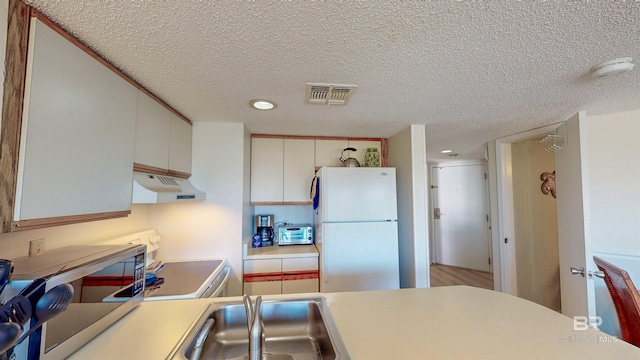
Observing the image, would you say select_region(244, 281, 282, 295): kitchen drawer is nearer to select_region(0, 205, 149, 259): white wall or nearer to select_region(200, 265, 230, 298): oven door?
select_region(200, 265, 230, 298): oven door

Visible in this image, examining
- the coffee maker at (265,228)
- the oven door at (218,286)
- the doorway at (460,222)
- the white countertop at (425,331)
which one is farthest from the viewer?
the doorway at (460,222)

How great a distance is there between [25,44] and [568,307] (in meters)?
3.36

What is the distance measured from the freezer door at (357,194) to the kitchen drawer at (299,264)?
0.51 metres

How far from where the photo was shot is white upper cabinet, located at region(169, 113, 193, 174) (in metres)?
1.79

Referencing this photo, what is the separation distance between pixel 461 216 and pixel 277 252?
146 inches

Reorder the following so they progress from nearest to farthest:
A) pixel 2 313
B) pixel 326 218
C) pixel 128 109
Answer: pixel 2 313 → pixel 128 109 → pixel 326 218

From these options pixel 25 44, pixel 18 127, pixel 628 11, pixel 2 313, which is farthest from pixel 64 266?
pixel 628 11

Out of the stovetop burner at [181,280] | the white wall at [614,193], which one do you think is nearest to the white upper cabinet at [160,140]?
the stovetop burner at [181,280]

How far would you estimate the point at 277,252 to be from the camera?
2.30 metres

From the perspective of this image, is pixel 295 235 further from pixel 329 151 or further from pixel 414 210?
pixel 414 210

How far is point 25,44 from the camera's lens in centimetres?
82

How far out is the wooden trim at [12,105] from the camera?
76cm

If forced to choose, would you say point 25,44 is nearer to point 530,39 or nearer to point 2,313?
point 2,313

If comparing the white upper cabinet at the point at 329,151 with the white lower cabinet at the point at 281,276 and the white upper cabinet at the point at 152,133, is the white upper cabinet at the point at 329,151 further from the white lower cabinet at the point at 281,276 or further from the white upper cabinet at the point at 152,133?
the white upper cabinet at the point at 152,133
